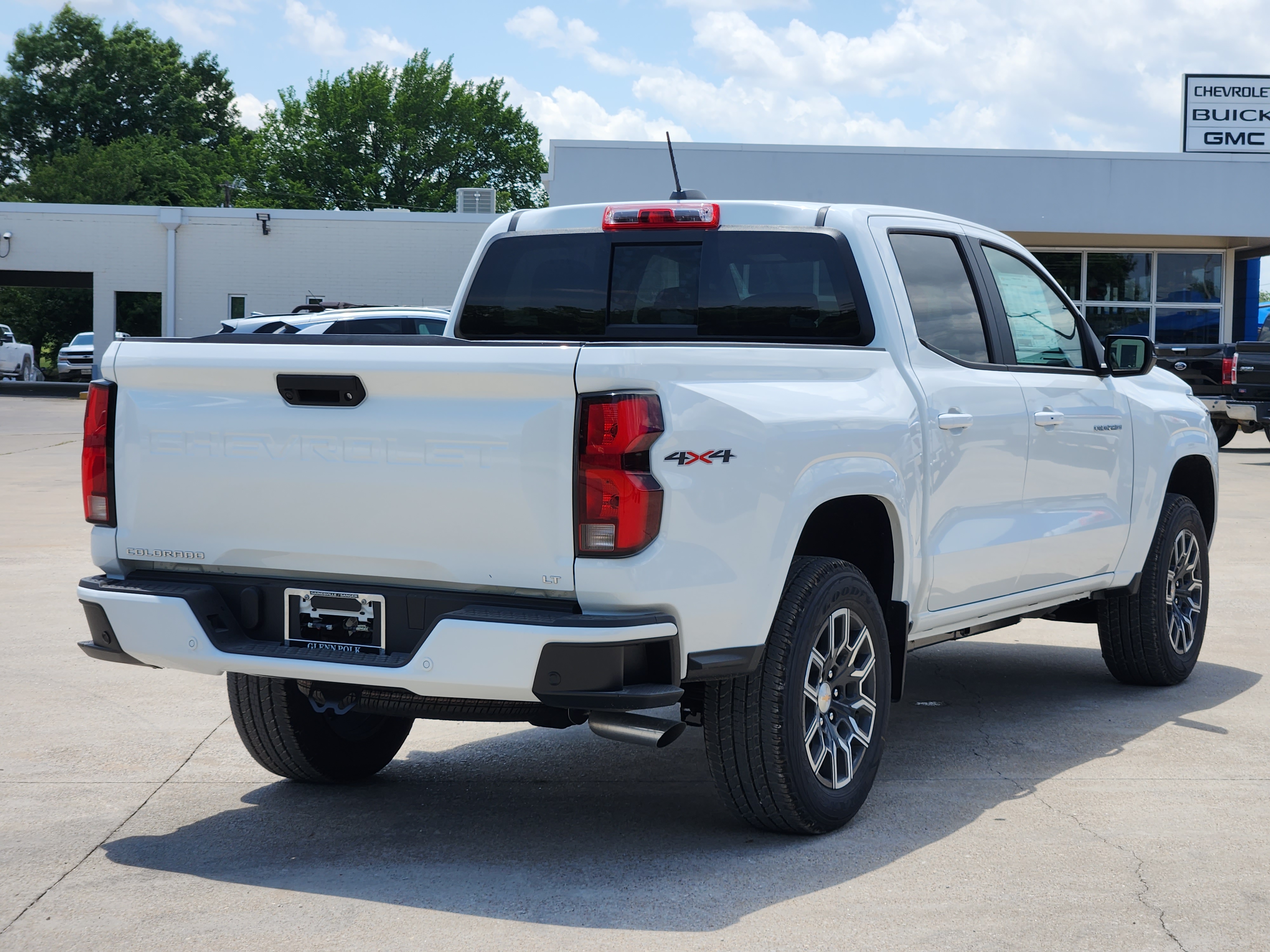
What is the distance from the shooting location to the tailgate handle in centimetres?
412

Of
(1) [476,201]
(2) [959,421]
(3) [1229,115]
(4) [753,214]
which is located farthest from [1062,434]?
(1) [476,201]

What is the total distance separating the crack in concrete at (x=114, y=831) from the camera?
3949 millimetres

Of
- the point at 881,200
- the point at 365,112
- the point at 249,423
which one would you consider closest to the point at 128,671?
the point at 249,423

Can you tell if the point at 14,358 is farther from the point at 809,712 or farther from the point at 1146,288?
the point at 809,712

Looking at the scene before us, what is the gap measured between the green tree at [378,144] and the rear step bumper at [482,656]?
61.7 m

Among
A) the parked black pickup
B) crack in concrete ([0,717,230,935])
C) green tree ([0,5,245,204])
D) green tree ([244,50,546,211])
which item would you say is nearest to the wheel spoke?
crack in concrete ([0,717,230,935])

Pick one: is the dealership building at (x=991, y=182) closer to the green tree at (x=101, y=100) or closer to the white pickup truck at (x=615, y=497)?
the white pickup truck at (x=615, y=497)

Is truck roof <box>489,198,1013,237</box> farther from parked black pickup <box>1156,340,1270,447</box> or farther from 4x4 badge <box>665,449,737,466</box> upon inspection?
parked black pickup <box>1156,340,1270,447</box>

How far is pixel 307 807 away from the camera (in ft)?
16.5

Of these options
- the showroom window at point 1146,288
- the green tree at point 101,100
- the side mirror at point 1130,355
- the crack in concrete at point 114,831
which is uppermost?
the green tree at point 101,100

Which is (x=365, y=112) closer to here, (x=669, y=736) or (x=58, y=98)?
(x=58, y=98)

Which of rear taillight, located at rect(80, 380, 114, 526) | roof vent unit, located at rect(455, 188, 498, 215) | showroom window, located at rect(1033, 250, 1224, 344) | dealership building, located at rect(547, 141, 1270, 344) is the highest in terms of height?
roof vent unit, located at rect(455, 188, 498, 215)

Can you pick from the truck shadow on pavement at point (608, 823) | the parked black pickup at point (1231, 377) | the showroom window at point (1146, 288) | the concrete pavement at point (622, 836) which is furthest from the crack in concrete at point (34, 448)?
the showroom window at point (1146, 288)

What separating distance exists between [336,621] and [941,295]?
8.48 ft
